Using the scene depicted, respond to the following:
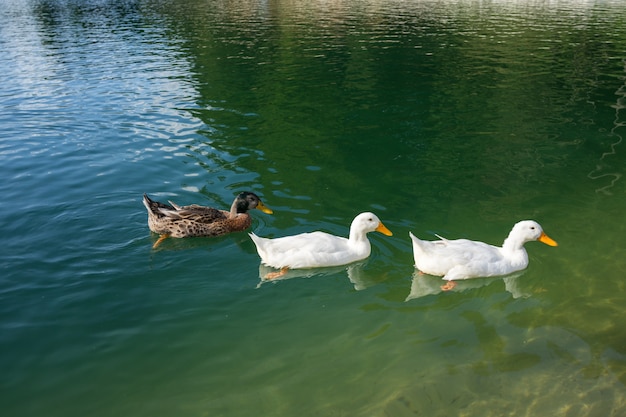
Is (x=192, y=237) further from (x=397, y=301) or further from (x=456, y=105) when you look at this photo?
(x=456, y=105)

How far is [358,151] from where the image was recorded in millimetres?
19328

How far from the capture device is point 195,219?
42.2 feet

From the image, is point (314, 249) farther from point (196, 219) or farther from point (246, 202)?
point (196, 219)

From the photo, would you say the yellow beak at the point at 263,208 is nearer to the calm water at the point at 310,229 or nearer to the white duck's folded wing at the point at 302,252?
the calm water at the point at 310,229

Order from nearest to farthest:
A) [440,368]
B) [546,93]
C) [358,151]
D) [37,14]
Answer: [440,368] < [358,151] < [546,93] < [37,14]

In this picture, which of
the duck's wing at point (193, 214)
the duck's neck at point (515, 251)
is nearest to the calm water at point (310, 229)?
the duck's neck at point (515, 251)

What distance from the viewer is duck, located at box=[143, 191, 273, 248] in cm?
1273

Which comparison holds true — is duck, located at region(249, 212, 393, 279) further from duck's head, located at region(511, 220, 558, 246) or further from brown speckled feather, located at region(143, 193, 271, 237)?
duck's head, located at region(511, 220, 558, 246)

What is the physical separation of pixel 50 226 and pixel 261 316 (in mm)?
6400

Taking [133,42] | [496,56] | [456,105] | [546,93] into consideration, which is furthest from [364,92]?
[133,42]

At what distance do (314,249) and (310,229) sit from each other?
2090 millimetres

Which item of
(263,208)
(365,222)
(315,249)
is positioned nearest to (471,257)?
(365,222)

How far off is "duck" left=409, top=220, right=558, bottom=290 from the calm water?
0.31 meters

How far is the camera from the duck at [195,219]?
12734 millimetres
